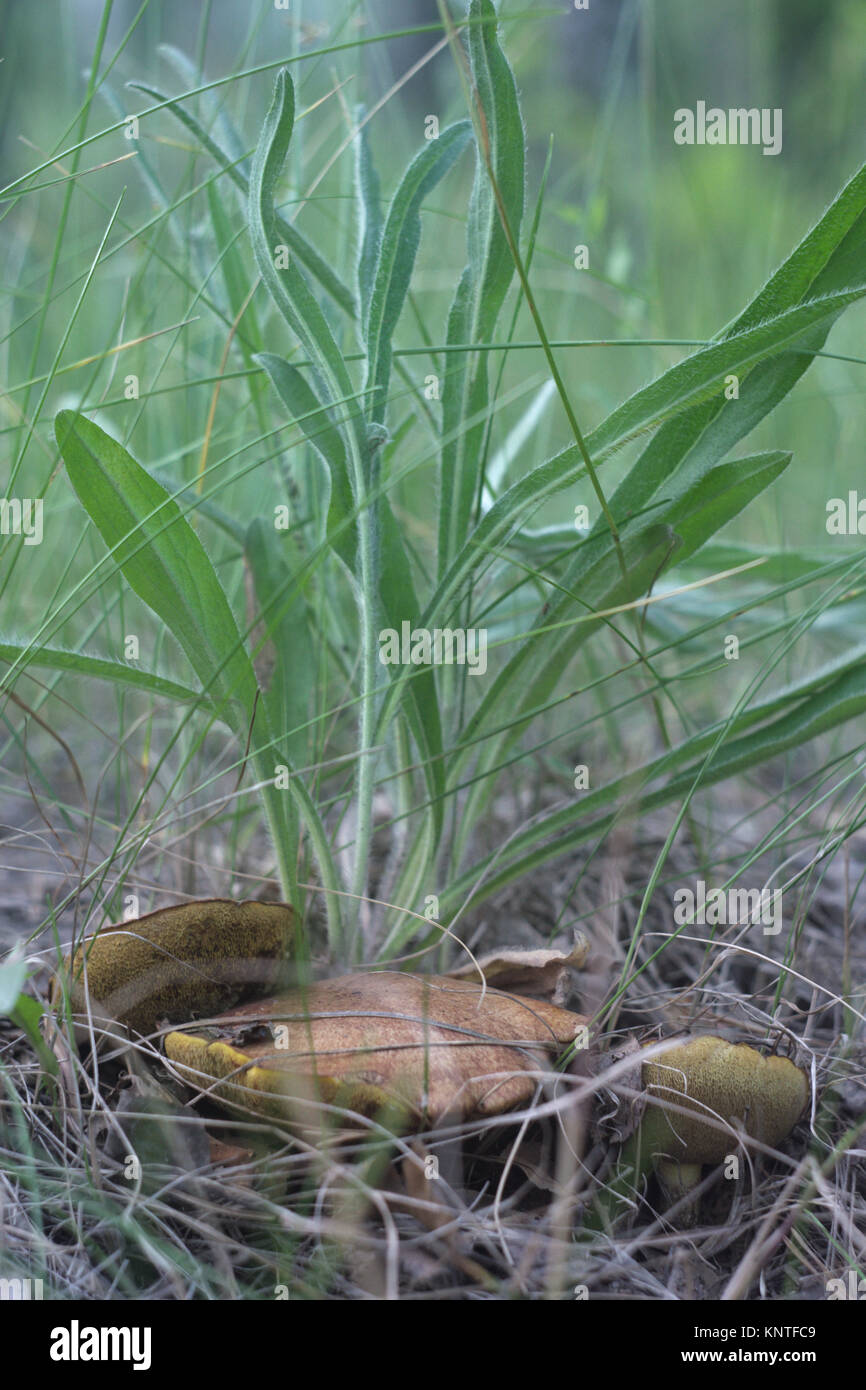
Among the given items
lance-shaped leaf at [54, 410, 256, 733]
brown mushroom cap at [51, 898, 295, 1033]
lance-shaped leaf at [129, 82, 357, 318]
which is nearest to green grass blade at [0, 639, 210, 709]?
lance-shaped leaf at [54, 410, 256, 733]

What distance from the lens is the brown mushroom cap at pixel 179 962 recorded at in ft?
2.60

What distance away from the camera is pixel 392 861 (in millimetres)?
1080

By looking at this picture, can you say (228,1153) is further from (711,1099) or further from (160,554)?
(160,554)

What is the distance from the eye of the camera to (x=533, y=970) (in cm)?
89

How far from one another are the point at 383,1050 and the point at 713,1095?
26 centimetres

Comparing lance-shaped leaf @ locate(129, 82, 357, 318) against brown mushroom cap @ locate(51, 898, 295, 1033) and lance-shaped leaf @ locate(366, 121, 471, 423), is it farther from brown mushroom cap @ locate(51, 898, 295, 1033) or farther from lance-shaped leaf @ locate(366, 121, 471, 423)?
brown mushroom cap @ locate(51, 898, 295, 1033)

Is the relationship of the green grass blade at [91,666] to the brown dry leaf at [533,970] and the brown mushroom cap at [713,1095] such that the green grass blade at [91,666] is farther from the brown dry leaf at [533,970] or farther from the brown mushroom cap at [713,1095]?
the brown mushroom cap at [713,1095]

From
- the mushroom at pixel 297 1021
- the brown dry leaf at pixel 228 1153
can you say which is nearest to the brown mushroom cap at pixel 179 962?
the mushroom at pixel 297 1021

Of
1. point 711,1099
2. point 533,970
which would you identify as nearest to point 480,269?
point 533,970

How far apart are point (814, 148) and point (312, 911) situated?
12.9 feet

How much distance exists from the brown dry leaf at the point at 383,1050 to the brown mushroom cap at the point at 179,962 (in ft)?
0.12

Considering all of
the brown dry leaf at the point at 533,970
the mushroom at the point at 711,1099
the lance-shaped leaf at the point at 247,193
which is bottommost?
the mushroom at the point at 711,1099
